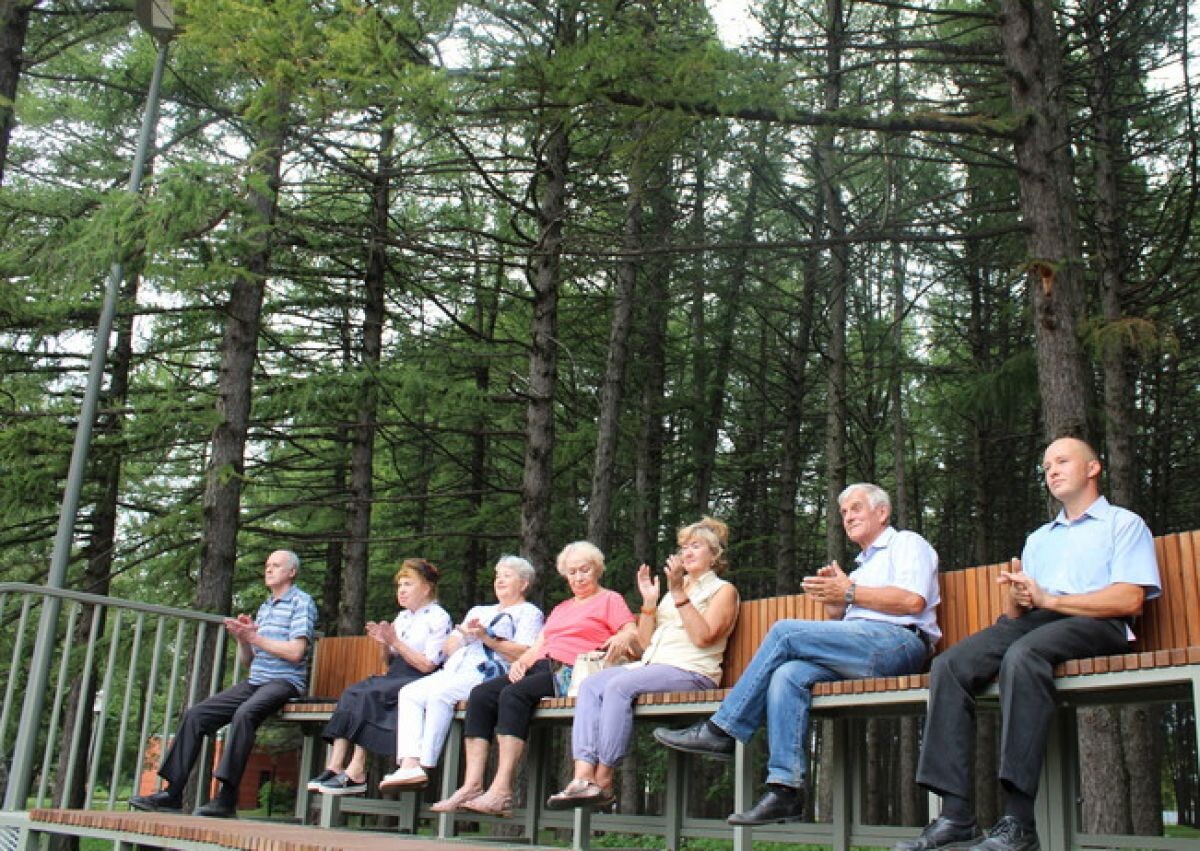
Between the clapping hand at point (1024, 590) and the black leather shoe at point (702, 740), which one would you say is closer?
the clapping hand at point (1024, 590)

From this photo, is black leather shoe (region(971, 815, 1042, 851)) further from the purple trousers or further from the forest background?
the forest background

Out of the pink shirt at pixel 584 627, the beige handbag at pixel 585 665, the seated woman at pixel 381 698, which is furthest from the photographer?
the seated woman at pixel 381 698

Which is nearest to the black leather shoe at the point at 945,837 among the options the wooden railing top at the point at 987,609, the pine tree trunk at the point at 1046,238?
the wooden railing top at the point at 987,609

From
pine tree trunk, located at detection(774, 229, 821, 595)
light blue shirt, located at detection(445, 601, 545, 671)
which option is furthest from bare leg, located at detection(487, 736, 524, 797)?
pine tree trunk, located at detection(774, 229, 821, 595)

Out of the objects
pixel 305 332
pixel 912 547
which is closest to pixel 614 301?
pixel 305 332

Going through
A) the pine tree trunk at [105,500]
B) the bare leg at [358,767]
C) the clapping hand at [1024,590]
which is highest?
the pine tree trunk at [105,500]

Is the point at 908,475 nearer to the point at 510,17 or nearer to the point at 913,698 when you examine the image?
the point at 510,17

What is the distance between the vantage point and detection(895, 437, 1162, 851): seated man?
3742 millimetres

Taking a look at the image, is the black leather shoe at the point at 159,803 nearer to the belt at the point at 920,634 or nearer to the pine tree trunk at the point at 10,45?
the belt at the point at 920,634

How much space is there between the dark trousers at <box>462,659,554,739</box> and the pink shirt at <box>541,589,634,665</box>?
4.5 inches

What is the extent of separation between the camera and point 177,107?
13844mm

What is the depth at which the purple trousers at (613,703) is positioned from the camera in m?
5.23

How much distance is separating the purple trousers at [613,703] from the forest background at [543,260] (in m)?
3.48

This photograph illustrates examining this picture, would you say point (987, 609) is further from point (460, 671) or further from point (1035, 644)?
point (460, 671)
